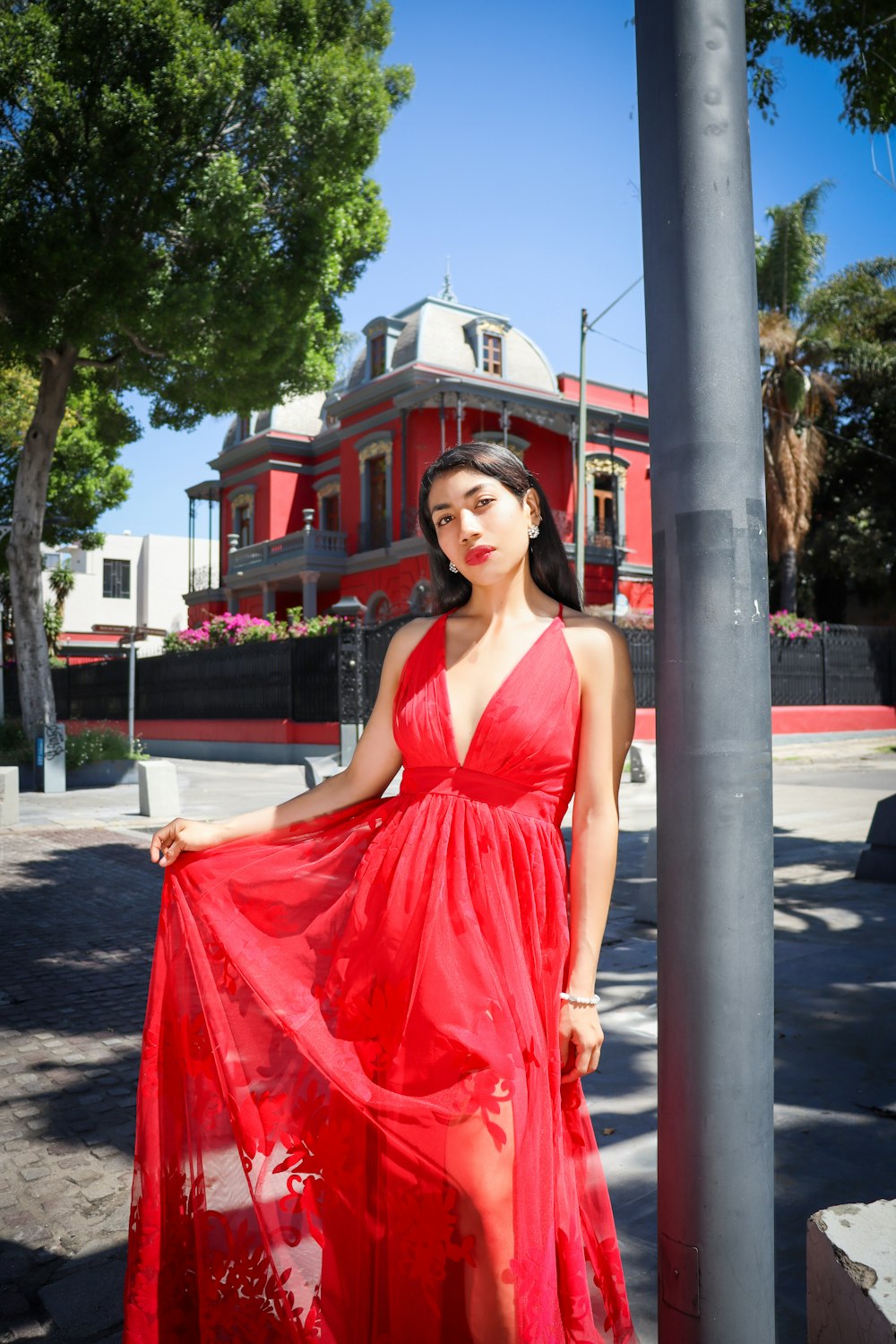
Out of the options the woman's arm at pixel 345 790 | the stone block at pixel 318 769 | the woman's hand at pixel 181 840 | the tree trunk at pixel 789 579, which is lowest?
the stone block at pixel 318 769

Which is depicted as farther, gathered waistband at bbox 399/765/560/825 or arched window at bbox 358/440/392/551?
arched window at bbox 358/440/392/551

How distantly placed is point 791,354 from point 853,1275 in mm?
28005

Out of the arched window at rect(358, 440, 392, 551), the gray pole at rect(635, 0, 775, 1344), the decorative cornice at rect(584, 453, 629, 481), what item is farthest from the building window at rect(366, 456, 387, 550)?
the gray pole at rect(635, 0, 775, 1344)

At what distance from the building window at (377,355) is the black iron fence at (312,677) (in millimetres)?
10382

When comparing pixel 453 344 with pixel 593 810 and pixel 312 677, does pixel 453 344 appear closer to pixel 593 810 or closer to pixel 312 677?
pixel 312 677

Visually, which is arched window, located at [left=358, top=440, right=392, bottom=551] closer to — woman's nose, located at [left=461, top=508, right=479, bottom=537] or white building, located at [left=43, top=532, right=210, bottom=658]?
white building, located at [left=43, top=532, right=210, bottom=658]

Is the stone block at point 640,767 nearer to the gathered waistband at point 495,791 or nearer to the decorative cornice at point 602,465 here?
the gathered waistband at point 495,791

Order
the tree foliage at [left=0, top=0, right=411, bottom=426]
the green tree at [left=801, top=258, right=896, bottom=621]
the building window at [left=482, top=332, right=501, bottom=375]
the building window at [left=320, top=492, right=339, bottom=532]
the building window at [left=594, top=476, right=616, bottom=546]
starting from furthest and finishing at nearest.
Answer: the building window at [left=320, top=492, right=339, bottom=532] < the building window at [left=594, top=476, right=616, bottom=546] < the green tree at [left=801, top=258, right=896, bottom=621] < the building window at [left=482, top=332, right=501, bottom=375] < the tree foliage at [left=0, top=0, right=411, bottom=426]

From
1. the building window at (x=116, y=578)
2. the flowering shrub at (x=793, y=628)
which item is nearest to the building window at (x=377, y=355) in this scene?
the flowering shrub at (x=793, y=628)

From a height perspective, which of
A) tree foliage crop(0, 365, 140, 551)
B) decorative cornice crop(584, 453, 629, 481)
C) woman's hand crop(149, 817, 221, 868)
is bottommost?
woman's hand crop(149, 817, 221, 868)

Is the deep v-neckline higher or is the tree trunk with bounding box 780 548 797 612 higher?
the tree trunk with bounding box 780 548 797 612

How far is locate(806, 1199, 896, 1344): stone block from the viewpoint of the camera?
55.4 inches

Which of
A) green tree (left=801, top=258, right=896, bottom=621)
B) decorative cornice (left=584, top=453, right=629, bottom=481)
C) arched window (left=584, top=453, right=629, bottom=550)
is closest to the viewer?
green tree (left=801, top=258, right=896, bottom=621)

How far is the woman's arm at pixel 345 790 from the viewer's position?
7.29ft
